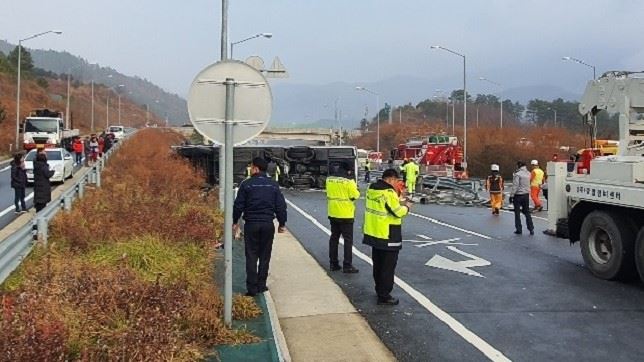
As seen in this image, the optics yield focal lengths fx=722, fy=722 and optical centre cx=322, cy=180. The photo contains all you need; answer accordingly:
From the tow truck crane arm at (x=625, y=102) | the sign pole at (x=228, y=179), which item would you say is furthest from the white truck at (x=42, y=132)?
the sign pole at (x=228, y=179)

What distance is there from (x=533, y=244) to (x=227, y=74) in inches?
372

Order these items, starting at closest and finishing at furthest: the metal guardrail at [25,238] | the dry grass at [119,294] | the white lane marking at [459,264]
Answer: the dry grass at [119,294], the metal guardrail at [25,238], the white lane marking at [459,264]

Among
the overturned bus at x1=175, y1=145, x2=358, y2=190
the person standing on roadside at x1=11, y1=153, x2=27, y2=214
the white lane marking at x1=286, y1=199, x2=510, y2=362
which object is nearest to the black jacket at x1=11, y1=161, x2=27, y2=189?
the person standing on roadside at x1=11, y1=153, x2=27, y2=214

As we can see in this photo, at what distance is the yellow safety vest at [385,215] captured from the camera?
836 centimetres

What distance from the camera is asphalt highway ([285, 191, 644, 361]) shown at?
671 cm

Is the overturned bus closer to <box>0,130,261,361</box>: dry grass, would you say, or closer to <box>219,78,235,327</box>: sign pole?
<box>0,130,261,361</box>: dry grass

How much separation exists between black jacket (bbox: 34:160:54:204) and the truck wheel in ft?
38.6

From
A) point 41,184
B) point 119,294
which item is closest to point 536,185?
A: point 41,184

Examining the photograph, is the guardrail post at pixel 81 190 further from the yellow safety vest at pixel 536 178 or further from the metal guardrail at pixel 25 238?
the yellow safety vest at pixel 536 178

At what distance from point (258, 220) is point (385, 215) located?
1479 mm

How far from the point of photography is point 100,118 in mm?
131625

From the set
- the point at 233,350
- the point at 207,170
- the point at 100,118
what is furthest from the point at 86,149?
the point at 100,118

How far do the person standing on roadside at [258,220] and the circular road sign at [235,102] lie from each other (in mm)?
2066

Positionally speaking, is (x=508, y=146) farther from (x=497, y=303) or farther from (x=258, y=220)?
(x=258, y=220)
